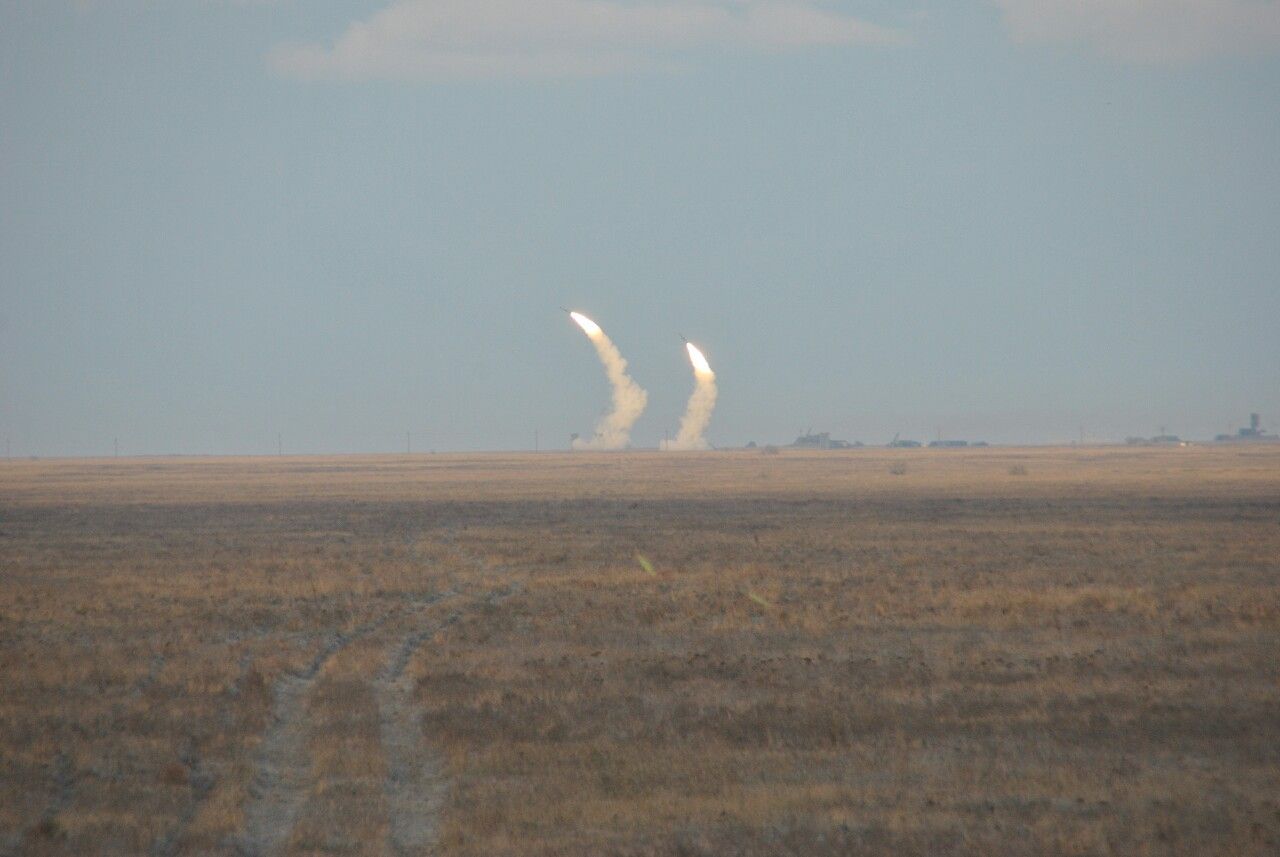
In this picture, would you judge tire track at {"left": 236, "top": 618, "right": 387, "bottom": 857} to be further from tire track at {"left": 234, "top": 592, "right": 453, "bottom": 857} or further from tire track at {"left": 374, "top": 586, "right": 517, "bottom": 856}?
tire track at {"left": 374, "top": 586, "right": 517, "bottom": 856}

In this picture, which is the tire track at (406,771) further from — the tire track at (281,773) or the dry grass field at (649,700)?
the tire track at (281,773)

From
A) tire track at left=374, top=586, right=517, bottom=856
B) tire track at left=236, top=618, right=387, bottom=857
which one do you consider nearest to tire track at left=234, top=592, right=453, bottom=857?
tire track at left=236, top=618, right=387, bottom=857

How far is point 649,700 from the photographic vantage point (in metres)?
19.6

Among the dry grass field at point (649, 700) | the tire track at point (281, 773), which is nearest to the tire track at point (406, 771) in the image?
the dry grass field at point (649, 700)

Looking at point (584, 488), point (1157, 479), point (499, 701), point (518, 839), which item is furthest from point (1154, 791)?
point (1157, 479)

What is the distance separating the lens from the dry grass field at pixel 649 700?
1348 centimetres

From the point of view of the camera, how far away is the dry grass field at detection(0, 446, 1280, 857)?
13484 mm

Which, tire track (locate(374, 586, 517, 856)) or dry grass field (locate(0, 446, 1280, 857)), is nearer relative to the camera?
tire track (locate(374, 586, 517, 856))

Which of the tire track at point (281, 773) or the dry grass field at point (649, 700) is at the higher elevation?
the dry grass field at point (649, 700)

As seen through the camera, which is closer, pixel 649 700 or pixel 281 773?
pixel 281 773

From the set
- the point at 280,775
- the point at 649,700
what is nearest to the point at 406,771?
the point at 280,775

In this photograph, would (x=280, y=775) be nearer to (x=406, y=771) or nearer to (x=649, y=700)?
(x=406, y=771)

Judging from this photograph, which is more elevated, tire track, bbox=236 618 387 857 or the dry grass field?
the dry grass field

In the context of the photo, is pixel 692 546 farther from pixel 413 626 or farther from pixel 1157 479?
pixel 1157 479
